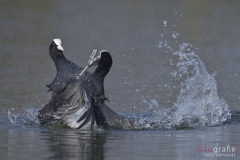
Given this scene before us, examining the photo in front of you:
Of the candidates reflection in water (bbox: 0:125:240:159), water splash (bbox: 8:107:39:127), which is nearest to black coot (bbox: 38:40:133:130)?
water splash (bbox: 8:107:39:127)

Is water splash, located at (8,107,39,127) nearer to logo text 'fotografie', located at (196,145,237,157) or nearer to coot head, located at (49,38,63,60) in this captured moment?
coot head, located at (49,38,63,60)

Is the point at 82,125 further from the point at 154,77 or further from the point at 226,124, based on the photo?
the point at 154,77

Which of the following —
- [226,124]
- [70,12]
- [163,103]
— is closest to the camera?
[226,124]

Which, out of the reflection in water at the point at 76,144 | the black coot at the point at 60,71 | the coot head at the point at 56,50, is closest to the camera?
the reflection in water at the point at 76,144

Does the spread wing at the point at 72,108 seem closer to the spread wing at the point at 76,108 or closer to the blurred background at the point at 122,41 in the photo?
the spread wing at the point at 76,108

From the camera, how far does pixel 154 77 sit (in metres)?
9.52

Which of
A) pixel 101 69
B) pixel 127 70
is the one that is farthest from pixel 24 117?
pixel 127 70

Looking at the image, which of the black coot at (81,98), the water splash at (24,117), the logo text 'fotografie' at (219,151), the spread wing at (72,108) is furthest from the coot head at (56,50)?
the logo text 'fotografie' at (219,151)

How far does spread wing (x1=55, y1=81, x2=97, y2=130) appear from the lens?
5747 millimetres

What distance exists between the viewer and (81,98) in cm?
600

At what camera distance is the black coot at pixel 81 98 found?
601cm

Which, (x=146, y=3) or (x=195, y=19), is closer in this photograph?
(x=195, y=19)

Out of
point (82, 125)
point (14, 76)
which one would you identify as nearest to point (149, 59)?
point (14, 76)

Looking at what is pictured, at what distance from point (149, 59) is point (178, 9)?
605 centimetres
